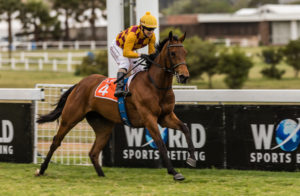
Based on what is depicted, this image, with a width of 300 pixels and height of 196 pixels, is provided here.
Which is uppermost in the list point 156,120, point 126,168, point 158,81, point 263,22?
point 263,22

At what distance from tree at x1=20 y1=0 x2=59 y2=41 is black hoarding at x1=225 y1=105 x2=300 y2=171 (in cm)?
3473

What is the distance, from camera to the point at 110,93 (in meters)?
6.81

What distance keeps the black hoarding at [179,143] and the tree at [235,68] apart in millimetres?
14125

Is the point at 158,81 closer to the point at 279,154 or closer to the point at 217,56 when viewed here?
the point at 279,154

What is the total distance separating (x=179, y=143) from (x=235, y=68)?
14796 millimetres

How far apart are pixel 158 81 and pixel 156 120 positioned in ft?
1.44

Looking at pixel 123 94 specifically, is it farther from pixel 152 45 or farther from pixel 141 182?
pixel 141 182

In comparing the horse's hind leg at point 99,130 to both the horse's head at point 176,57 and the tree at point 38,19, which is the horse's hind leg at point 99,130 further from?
the tree at point 38,19

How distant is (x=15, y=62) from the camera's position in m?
30.9

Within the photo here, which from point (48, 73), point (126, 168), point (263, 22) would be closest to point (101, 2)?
point (263, 22)

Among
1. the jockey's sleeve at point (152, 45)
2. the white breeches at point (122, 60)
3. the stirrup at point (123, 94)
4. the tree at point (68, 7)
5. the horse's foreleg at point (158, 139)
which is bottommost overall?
the horse's foreleg at point (158, 139)

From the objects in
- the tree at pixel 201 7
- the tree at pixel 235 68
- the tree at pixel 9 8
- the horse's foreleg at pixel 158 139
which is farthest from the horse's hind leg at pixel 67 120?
the tree at pixel 201 7

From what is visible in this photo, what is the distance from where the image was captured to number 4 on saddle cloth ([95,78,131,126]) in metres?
6.67

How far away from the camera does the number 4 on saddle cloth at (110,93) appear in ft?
21.9
